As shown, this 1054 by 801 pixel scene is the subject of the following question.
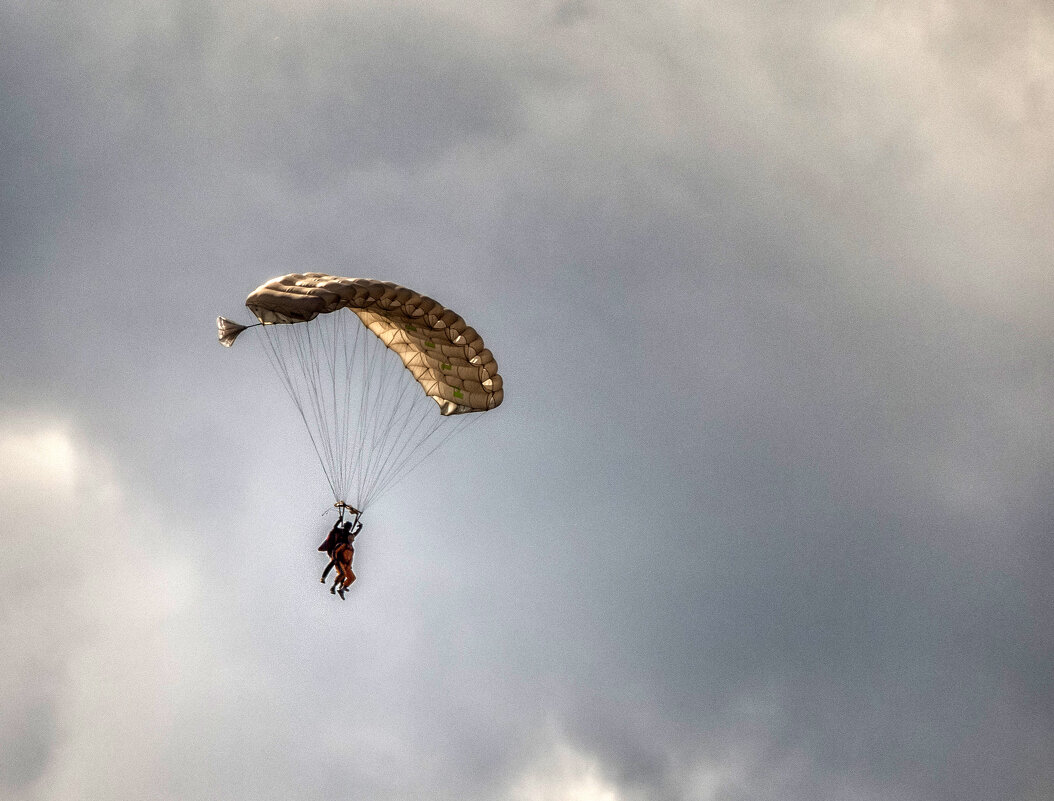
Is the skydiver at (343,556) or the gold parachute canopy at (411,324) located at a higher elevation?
the gold parachute canopy at (411,324)

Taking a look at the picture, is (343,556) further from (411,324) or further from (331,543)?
(411,324)

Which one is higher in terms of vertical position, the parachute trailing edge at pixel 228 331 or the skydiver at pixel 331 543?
the parachute trailing edge at pixel 228 331

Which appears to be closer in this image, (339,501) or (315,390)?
(315,390)

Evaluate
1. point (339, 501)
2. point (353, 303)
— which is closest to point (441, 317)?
point (353, 303)

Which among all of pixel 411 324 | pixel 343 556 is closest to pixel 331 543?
pixel 343 556

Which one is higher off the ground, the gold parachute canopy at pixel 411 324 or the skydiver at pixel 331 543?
the gold parachute canopy at pixel 411 324

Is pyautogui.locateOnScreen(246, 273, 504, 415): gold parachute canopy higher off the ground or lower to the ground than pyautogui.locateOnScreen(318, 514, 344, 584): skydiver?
higher

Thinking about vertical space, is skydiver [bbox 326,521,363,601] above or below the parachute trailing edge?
below

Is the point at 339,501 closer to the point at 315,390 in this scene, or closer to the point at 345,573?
the point at 345,573

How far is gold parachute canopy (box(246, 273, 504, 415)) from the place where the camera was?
39812mm

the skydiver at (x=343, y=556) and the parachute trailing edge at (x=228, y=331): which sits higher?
the parachute trailing edge at (x=228, y=331)

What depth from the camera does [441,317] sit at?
4178 centimetres

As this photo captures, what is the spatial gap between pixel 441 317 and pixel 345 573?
968 cm

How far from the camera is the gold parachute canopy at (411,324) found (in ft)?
131
